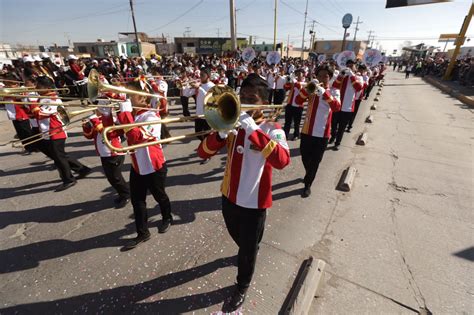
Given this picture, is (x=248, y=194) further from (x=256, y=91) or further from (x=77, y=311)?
(x=77, y=311)

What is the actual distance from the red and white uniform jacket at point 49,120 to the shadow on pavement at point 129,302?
306 cm

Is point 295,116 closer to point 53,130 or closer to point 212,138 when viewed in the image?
point 212,138

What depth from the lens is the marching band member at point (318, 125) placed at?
4367 mm

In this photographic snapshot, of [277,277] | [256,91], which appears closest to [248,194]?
[256,91]

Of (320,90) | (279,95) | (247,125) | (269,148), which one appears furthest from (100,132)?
(279,95)

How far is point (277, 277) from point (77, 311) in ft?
7.15

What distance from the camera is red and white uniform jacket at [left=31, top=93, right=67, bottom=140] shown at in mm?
4471

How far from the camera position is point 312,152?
459cm

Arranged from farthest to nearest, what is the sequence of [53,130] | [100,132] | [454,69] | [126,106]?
[454,69], [53,130], [100,132], [126,106]

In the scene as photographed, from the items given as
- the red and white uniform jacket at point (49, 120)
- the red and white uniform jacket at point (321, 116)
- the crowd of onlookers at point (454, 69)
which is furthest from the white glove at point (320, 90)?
the crowd of onlookers at point (454, 69)

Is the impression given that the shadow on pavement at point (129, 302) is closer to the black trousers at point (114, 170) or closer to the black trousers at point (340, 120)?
the black trousers at point (114, 170)

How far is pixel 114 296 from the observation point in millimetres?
2652

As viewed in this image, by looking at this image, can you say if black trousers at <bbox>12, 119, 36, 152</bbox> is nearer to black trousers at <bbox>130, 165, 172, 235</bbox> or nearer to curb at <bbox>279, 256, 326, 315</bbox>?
black trousers at <bbox>130, 165, 172, 235</bbox>

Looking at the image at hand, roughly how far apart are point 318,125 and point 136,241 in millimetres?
3517
